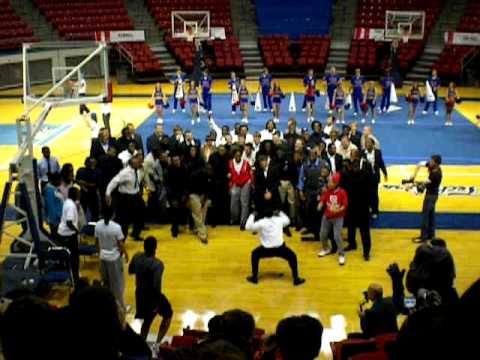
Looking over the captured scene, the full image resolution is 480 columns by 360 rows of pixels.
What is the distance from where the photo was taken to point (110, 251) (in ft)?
28.1

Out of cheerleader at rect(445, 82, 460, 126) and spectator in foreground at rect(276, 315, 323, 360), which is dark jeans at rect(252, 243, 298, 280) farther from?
cheerleader at rect(445, 82, 460, 126)

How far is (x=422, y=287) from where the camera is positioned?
7.46 metres

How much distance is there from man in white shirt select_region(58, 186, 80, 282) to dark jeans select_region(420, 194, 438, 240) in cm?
561

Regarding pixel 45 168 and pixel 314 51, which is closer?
pixel 45 168

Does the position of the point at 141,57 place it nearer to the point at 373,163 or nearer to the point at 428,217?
the point at 373,163

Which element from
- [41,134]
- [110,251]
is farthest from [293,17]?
[110,251]

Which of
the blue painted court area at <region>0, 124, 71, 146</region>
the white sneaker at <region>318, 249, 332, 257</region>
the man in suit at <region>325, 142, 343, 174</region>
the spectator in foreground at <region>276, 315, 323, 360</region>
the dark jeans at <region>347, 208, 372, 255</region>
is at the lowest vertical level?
the white sneaker at <region>318, 249, 332, 257</region>

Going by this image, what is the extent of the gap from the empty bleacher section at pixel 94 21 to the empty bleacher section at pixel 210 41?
4.27 feet

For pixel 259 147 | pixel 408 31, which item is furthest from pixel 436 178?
pixel 408 31

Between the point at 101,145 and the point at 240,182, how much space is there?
287 centimetres

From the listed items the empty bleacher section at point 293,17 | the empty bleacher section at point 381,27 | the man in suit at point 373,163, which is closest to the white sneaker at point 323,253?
the man in suit at point 373,163

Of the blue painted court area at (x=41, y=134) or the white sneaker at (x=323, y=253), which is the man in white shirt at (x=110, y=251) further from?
the blue painted court area at (x=41, y=134)

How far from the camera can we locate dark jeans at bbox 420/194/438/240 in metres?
11.1

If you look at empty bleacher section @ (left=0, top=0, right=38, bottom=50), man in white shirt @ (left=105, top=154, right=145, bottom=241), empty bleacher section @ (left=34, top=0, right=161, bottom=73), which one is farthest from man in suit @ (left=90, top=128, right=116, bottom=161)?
empty bleacher section @ (left=34, top=0, right=161, bottom=73)
